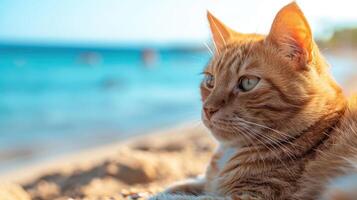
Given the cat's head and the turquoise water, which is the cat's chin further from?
the turquoise water

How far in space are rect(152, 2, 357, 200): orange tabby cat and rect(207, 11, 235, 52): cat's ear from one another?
16.3 inches

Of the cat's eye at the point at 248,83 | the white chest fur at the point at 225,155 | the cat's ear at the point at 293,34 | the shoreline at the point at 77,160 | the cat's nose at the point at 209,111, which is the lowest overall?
the white chest fur at the point at 225,155

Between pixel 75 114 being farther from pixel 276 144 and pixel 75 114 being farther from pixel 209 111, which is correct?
pixel 276 144

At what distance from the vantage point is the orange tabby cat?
227 centimetres

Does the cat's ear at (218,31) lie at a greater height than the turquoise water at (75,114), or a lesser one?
lesser

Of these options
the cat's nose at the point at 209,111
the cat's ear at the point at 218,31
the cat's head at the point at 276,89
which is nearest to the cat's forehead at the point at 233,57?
the cat's head at the point at 276,89

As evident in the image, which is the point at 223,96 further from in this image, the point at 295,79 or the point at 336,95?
the point at 336,95

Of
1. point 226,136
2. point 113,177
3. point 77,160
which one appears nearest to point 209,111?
point 226,136

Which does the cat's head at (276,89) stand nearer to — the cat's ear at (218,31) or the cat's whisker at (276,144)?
the cat's whisker at (276,144)

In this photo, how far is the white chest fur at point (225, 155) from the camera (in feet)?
8.53

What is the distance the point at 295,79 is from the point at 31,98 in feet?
36.8

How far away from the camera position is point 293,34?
2.41m

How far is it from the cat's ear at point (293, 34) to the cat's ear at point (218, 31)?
0.50m

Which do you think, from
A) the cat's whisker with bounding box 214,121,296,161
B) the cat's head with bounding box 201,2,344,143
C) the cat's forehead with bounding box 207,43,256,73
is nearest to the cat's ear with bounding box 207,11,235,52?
the cat's forehead with bounding box 207,43,256,73
